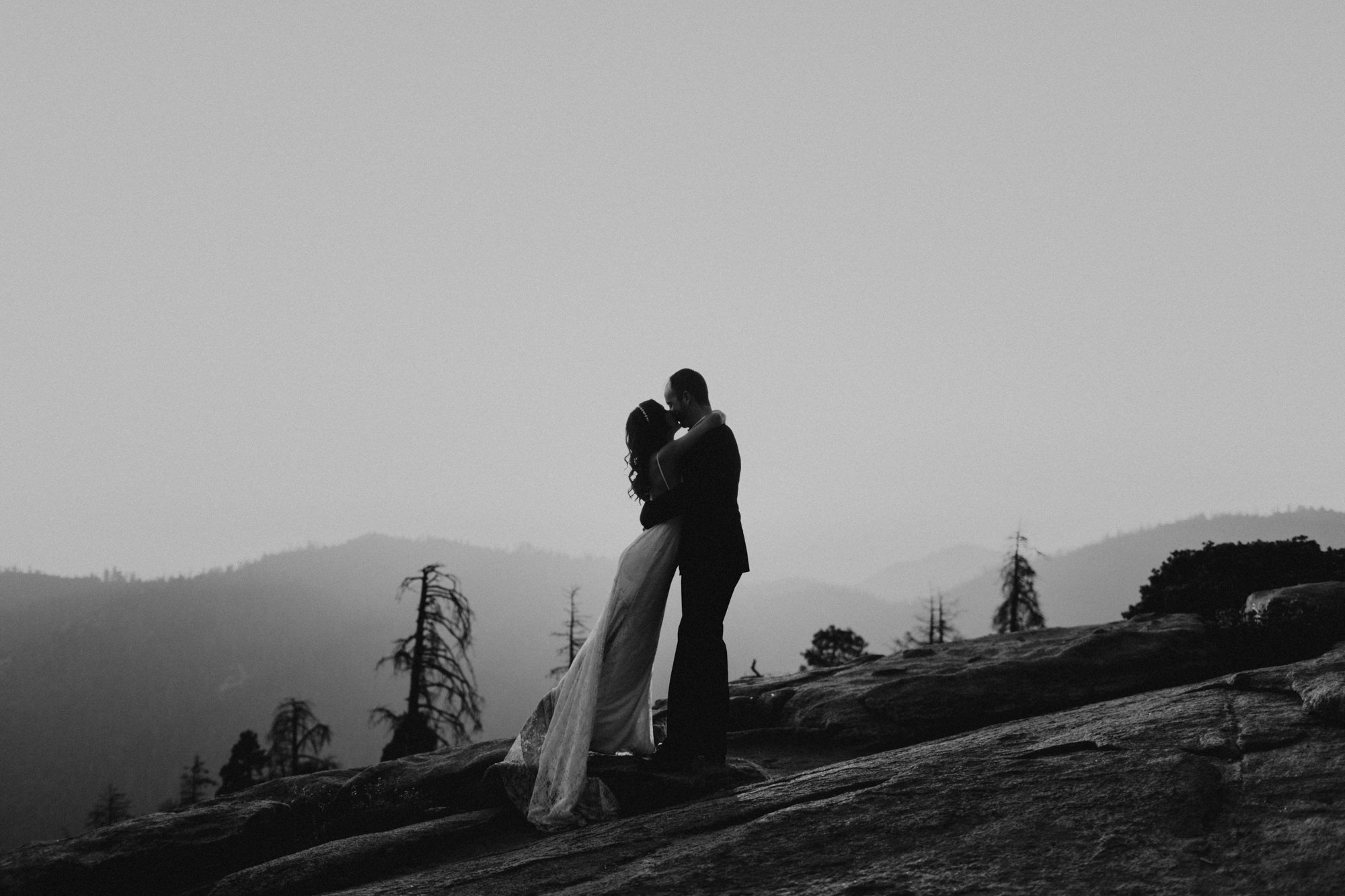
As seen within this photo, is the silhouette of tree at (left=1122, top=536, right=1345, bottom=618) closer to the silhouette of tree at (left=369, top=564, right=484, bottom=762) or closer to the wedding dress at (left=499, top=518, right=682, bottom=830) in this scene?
the wedding dress at (left=499, top=518, right=682, bottom=830)

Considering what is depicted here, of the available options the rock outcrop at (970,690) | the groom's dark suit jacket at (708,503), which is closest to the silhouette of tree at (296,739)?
the rock outcrop at (970,690)

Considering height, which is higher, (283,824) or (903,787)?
(903,787)

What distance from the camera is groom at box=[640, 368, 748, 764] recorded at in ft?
23.6

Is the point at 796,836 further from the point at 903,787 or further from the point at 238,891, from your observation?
the point at 238,891

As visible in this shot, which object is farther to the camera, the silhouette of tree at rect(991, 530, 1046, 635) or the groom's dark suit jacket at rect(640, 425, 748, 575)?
the silhouette of tree at rect(991, 530, 1046, 635)

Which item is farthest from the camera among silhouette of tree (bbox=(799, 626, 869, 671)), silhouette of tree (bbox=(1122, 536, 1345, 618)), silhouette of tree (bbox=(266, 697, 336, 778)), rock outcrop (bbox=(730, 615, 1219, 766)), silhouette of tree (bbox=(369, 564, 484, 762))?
silhouette of tree (bbox=(799, 626, 869, 671))

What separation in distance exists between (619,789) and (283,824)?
5382mm

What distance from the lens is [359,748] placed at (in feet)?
607

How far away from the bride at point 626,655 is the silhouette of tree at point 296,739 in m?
21.2

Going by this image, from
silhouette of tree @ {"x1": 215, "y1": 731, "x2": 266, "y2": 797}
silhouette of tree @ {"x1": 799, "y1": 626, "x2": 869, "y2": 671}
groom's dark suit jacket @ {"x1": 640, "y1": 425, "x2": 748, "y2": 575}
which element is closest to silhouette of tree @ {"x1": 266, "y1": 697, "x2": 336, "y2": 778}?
silhouette of tree @ {"x1": 215, "y1": 731, "x2": 266, "y2": 797}

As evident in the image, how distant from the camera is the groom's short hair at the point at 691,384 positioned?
7.49m

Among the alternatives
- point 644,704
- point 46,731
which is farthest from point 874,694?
point 46,731

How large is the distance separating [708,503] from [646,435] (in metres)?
0.82

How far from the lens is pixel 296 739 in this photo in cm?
3428
